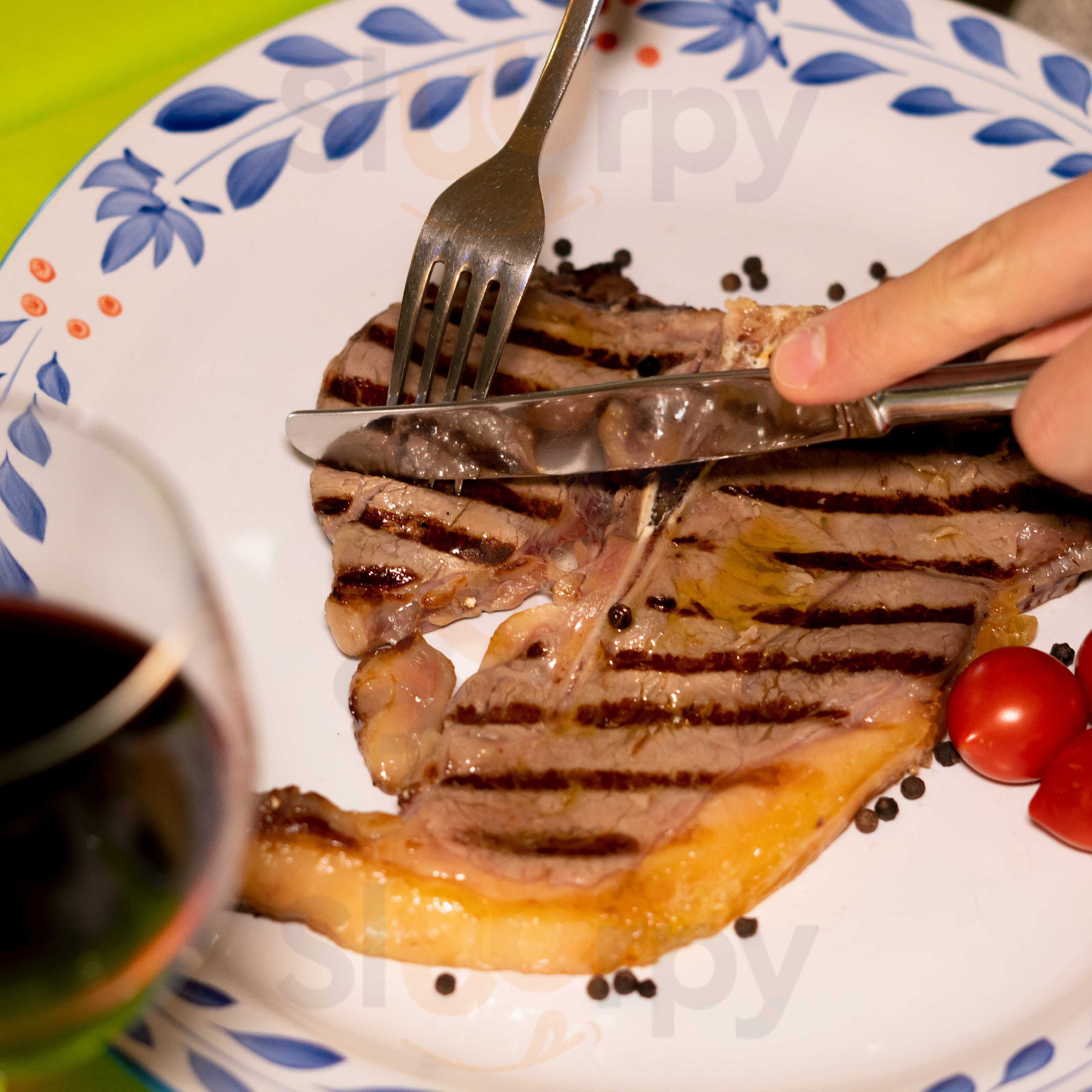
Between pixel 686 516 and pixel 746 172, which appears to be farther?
pixel 746 172

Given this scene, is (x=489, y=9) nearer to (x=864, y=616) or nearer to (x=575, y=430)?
(x=575, y=430)

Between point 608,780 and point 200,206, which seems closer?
point 608,780

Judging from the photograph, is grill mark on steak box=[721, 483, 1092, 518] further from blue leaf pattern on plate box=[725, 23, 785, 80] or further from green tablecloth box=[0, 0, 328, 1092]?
green tablecloth box=[0, 0, 328, 1092]

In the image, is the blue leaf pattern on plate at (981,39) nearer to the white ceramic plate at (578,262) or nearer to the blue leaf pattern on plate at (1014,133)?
the white ceramic plate at (578,262)

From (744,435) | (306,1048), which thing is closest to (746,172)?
(744,435)

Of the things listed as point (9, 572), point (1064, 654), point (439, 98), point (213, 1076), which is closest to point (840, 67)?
point (439, 98)

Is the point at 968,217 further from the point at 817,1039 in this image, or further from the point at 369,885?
→ the point at 369,885
